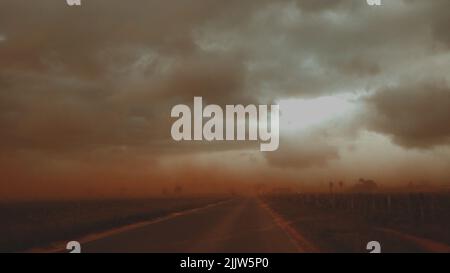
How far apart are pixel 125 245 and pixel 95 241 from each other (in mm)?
2577

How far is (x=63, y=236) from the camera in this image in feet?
71.6

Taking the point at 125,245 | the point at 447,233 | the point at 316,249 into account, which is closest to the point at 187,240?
the point at 125,245

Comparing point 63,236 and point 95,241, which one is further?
point 63,236
